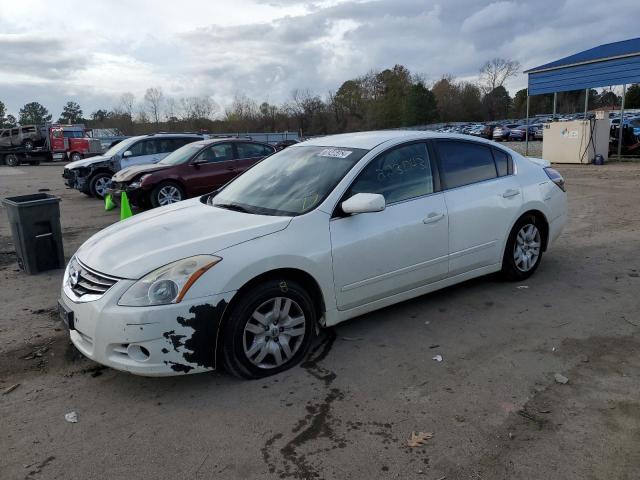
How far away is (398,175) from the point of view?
438cm

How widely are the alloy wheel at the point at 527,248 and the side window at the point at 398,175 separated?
1.45 meters

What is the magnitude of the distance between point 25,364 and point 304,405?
7.48ft

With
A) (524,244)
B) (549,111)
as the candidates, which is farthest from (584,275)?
(549,111)

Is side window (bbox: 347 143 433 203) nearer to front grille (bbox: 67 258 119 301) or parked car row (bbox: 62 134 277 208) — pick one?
front grille (bbox: 67 258 119 301)

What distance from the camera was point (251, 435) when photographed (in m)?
2.98

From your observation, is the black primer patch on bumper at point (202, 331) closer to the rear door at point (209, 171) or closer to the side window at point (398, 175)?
the side window at point (398, 175)

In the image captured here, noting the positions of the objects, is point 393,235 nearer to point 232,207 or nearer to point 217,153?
point 232,207

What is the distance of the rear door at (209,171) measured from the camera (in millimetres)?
11023

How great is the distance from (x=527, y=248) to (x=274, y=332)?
319cm

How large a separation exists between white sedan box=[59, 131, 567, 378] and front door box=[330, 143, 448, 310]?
11 millimetres

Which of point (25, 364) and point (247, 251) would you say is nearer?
point (247, 251)

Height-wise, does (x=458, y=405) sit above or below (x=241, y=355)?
below

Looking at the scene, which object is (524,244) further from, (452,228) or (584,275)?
(452,228)

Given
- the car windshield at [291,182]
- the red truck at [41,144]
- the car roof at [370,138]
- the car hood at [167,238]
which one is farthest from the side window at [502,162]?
the red truck at [41,144]
